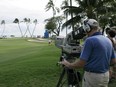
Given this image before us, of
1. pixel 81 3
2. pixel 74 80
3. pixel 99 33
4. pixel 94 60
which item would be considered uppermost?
pixel 81 3

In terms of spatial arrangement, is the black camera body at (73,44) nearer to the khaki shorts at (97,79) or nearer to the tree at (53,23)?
the khaki shorts at (97,79)

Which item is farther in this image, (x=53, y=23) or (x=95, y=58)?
(x=53, y=23)

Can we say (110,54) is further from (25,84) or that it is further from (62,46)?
(25,84)

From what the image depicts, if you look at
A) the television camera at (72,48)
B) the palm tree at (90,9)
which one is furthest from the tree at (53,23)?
the television camera at (72,48)

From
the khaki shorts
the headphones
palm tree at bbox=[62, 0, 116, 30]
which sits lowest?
the khaki shorts

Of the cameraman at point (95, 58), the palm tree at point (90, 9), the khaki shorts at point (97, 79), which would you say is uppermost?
the palm tree at point (90, 9)

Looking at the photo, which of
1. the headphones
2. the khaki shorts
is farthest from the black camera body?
the khaki shorts

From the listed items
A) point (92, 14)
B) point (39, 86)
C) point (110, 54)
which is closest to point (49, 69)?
point (39, 86)

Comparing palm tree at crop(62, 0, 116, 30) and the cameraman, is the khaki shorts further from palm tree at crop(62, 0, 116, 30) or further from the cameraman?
palm tree at crop(62, 0, 116, 30)

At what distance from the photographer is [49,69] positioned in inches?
603

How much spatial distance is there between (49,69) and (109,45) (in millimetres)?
9557

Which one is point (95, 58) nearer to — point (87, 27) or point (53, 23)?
point (87, 27)

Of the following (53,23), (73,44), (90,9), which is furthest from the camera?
(53,23)

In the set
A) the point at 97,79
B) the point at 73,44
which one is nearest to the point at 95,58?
the point at 97,79
